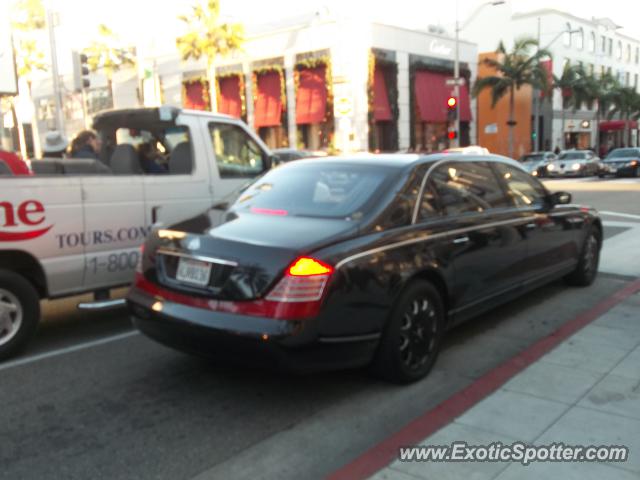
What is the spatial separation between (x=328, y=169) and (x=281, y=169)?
0.50 metres

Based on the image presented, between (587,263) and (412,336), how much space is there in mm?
3621

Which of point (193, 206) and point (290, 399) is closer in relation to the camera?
point (290, 399)

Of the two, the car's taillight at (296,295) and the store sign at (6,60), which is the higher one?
the store sign at (6,60)

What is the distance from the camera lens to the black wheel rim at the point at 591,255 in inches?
275

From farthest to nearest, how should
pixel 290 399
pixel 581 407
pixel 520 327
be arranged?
1. pixel 520 327
2. pixel 290 399
3. pixel 581 407

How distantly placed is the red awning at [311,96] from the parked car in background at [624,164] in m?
14.3

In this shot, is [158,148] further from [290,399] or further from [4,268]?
[290,399]

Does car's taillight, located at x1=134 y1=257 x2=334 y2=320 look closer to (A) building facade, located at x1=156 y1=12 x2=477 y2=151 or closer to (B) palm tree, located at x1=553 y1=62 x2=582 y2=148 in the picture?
(A) building facade, located at x1=156 y1=12 x2=477 y2=151

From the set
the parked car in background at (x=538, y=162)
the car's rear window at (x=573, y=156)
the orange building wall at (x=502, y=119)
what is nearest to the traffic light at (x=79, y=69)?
the parked car in background at (x=538, y=162)

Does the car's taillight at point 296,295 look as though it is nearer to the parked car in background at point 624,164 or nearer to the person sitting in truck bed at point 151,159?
the person sitting in truck bed at point 151,159

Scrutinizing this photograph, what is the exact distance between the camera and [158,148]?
6.63 meters

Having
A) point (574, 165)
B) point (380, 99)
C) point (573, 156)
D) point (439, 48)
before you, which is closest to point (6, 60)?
point (380, 99)

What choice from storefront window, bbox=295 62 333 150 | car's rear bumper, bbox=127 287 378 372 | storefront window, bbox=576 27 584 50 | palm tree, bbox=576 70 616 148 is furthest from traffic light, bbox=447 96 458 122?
storefront window, bbox=576 27 584 50

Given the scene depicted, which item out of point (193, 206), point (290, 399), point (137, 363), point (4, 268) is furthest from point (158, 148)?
point (290, 399)
